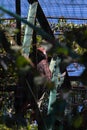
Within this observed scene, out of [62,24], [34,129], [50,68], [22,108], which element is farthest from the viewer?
[62,24]

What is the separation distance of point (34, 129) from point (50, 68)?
83cm

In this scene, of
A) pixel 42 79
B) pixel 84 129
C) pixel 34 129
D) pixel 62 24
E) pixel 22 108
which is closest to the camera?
pixel 42 79

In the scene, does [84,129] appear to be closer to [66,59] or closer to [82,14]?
[66,59]

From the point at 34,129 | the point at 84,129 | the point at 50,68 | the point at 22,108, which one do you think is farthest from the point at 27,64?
the point at 34,129

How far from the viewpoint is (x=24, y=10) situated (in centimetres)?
455

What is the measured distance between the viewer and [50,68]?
12.5ft

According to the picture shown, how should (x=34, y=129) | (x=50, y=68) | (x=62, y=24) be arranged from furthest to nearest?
1. (x=62, y=24)
2. (x=34, y=129)
3. (x=50, y=68)

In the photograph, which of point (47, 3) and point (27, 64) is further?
point (47, 3)

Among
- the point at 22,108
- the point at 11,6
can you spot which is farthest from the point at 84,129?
the point at 11,6

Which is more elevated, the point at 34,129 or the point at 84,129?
the point at 84,129

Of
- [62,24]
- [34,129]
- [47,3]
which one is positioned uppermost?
[47,3]

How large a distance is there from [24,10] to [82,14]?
623 mm

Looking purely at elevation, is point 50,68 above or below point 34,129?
Answer: above

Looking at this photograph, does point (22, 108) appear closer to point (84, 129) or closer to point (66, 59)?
point (84, 129)
